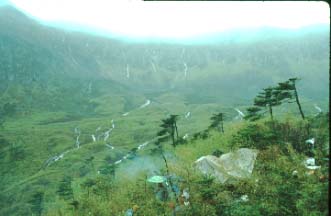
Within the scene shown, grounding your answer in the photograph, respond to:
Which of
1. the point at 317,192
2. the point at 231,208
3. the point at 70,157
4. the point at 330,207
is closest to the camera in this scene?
the point at 330,207

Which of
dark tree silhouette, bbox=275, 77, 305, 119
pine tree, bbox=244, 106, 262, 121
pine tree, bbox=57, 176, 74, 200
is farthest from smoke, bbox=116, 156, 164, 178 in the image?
dark tree silhouette, bbox=275, 77, 305, 119

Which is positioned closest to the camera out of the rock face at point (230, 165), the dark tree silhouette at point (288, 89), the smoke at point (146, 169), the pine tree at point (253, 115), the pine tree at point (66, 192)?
the rock face at point (230, 165)

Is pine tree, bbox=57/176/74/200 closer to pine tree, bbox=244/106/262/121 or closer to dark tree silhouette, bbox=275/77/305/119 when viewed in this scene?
pine tree, bbox=244/106/262/121

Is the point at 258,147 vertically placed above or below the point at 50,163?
above

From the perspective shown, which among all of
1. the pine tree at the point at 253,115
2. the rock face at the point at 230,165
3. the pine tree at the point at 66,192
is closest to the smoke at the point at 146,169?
the rock face at the point at 230,165

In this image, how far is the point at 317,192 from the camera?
1409cm

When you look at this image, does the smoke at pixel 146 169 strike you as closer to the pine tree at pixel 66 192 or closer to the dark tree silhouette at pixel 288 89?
the pine tree at pixel 66 192

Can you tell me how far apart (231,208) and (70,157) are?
185m

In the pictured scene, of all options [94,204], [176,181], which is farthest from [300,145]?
[94,204]

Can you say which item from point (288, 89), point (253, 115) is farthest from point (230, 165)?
point (288, 89)

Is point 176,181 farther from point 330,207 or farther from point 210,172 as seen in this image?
point 330,207

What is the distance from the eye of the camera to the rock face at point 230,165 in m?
21.0

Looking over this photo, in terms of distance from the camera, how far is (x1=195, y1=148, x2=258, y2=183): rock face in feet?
68.7

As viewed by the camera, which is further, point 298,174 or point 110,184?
point 110,184
